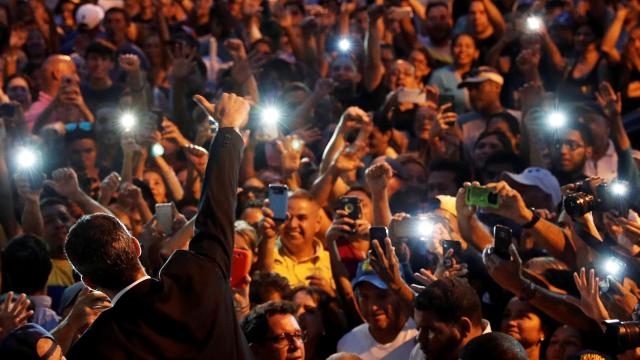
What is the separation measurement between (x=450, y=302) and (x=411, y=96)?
14.1 feet

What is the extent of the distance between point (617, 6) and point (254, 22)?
3.23 m

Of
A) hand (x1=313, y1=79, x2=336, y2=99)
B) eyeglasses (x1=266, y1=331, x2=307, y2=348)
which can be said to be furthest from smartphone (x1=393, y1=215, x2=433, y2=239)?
hand (x1=313, y1=79, x2=336, y2=99)

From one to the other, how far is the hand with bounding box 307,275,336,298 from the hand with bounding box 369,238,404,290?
842mm

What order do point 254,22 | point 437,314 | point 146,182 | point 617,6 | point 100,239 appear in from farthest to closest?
point 254,22 < point 617,6 < point 146,182 < point 437,314 < point 100,239

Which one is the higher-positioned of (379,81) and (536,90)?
(379,81)

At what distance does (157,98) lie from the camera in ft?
32.4

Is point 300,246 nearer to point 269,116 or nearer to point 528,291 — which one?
point 269,116

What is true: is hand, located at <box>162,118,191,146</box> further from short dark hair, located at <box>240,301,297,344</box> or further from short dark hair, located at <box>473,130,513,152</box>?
short dark hair, located at <box>240,301,297,344</box>

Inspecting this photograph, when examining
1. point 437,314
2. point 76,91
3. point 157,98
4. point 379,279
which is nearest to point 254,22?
point 157,98

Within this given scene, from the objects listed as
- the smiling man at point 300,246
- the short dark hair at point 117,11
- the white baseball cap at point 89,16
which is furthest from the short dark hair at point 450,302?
the white baseball cap at point 89,16

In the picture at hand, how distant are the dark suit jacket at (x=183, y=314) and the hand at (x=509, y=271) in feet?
5.50

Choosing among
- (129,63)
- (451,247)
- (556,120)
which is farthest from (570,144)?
(129,63)

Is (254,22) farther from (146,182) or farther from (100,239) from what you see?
(100,239)

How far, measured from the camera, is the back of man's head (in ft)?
12.2
